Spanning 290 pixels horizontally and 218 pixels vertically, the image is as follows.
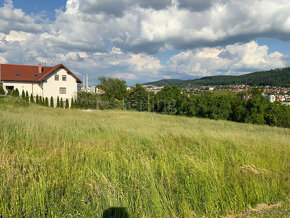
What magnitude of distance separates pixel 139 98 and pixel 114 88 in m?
11.5

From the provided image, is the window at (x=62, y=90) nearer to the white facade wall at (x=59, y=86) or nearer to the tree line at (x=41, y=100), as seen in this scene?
the white facade wall at (x=59, y=86)

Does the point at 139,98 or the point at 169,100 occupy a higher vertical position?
the point at 139,98

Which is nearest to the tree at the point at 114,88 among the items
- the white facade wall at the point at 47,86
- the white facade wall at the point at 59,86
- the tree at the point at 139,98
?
the tree at the point at 139,98

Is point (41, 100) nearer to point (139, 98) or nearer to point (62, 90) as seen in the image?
point (62, 90)

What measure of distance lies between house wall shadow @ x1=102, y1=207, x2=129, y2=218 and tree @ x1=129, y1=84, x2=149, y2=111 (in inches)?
1481

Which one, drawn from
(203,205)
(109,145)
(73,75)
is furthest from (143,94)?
(203,205)

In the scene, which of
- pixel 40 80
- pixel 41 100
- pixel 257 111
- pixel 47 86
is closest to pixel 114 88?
pixel 47 86

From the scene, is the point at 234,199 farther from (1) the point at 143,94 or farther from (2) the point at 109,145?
(1) the point at 143,94

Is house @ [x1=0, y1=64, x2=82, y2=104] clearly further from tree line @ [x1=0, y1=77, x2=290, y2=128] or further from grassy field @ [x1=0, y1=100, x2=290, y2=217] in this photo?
grassy field @ [x1=0, y1=100, x2=290, y2=217]

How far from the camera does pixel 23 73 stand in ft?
119

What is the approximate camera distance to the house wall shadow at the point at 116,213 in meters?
3.19

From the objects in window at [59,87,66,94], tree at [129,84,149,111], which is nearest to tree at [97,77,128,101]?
tree at [129,84,149,111]

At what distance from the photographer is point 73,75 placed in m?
37.3

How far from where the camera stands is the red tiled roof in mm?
34688
